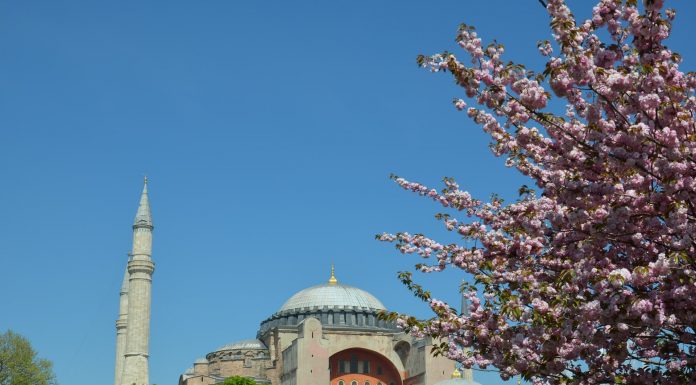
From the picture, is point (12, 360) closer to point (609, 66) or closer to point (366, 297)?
point (366, 297)

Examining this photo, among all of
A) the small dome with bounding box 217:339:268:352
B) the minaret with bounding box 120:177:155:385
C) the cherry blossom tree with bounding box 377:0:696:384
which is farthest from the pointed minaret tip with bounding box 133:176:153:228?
the cherry blossom tree with bounding box 377:0:696:384

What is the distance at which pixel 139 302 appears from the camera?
6925 centimetres

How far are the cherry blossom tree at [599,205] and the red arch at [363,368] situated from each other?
54711mm

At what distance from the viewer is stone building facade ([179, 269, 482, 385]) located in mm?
63750

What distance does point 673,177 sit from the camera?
989cm

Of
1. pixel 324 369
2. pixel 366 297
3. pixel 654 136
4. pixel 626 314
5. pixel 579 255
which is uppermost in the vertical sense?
pixel 366 297

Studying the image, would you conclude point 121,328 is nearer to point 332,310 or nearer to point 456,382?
point 332,310

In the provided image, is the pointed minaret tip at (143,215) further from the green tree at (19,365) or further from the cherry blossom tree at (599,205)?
the cherry blossom tree at (599,205)

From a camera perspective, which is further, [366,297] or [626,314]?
[366,297]

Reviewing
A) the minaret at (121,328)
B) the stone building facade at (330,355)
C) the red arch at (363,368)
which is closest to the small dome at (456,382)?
the stone building facade at (330,355)

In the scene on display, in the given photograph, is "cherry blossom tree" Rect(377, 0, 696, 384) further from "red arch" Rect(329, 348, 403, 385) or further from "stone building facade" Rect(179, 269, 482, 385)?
"red arch" Rect(329, 348, 403, 385)

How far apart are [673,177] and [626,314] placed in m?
1.62

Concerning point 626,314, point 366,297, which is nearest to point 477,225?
point 626,314

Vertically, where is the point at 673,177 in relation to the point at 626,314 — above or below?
above
